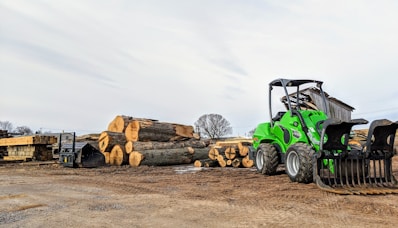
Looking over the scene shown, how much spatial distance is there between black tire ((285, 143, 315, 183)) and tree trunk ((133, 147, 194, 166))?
268 inches

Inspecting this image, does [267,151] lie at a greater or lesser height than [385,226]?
greater

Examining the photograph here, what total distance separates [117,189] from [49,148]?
12.4 m

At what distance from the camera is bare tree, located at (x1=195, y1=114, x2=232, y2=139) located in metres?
57.0

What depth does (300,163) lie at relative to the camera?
7.02 m

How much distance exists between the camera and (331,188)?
605 centimetres

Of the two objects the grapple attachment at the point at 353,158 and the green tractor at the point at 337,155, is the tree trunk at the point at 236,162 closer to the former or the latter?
the green tractor at the point at 337,155

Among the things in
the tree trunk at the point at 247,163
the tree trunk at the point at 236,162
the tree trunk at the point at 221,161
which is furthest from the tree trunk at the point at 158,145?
the tree trunk at the point at 247,163

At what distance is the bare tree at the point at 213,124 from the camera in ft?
187

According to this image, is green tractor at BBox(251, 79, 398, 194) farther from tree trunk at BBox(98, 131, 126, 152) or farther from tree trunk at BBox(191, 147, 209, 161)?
tree trunk at BBox(98, 131, 126, 152)

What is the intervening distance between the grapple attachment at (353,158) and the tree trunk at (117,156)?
8.46 metres

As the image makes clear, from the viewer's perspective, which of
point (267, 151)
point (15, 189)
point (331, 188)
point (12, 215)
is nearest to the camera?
point (12, 215)

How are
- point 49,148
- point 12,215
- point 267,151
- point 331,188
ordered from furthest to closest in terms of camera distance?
point 49,148
point 267,151
point 331,188
point 12,215

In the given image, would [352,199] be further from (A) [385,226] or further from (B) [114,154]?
(B) [114,154]

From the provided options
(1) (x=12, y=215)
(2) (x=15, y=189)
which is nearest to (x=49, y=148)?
(2) (x=15, y=189)
